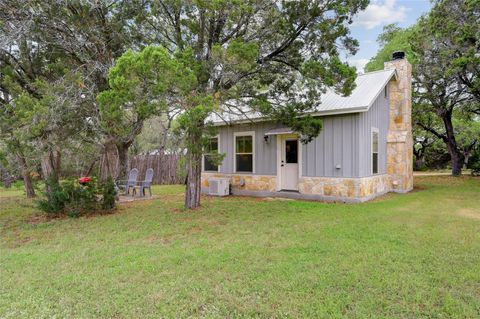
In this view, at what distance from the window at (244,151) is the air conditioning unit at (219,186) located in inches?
26.4

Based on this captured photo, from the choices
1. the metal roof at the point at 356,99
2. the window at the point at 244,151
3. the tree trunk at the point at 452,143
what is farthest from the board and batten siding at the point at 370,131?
the tree trunk at the point at 452,143

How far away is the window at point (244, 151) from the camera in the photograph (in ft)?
35.5

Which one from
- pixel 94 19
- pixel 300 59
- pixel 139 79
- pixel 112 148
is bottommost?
pixel 112 148

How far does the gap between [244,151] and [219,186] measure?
1.53 m

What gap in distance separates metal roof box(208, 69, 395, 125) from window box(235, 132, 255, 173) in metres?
0.69

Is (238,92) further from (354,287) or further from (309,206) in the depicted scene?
(354,287)

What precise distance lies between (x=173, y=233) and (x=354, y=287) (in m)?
3.39

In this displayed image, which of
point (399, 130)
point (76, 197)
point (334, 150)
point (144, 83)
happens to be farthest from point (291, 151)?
point (76, 197)

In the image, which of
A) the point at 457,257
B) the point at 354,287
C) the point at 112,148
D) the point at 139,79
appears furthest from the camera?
the point at 112,148

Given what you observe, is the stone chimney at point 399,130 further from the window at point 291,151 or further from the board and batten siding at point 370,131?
the window at point 291,151

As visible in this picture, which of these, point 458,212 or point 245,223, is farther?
point 458,212

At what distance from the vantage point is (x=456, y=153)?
1530cm

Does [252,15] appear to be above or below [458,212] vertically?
above

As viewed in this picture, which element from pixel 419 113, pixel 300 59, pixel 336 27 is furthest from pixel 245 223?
pixel 419 113
